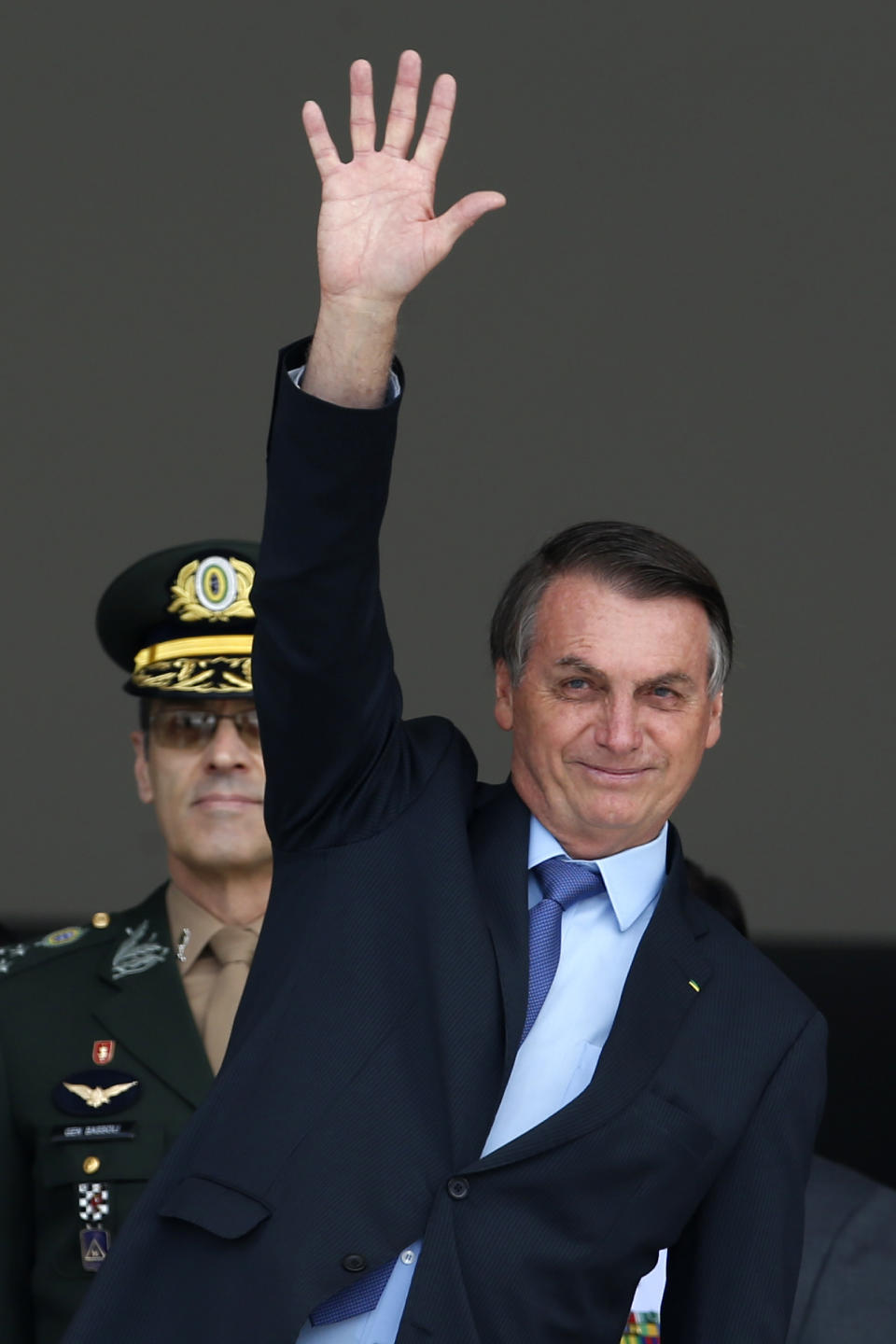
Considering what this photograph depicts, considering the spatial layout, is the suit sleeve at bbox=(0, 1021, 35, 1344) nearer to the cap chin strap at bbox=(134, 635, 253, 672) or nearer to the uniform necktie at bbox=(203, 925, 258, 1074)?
the uniform necktie at bbox=(203, 925, 258, 1074)

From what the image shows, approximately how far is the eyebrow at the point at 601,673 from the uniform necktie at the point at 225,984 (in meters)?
0.82

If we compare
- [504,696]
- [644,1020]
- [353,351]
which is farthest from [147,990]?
[353,351]

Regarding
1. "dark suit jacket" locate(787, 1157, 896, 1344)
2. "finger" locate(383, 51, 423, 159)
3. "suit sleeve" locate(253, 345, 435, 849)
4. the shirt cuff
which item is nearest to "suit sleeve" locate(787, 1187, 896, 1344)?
"dark suit jacket" locate(787, 1157, 896, 1344)

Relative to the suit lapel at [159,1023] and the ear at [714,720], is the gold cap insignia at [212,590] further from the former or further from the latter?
the ear at [714,720]

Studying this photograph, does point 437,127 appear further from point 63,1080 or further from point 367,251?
point 63,1080

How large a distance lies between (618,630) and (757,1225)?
53 cm

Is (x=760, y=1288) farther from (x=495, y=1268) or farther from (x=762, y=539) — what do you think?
(x=762, y=539)

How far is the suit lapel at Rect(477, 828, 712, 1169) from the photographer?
1.66 meters

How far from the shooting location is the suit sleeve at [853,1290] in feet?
7.63

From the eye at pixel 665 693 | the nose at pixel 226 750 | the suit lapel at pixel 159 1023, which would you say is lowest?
the suit lapel at pixel 159 1023

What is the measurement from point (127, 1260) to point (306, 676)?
482 mm

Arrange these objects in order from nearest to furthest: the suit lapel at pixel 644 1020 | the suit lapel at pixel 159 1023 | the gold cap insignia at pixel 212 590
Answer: the suit lapel at pixel 644 1020
the suit lapel at pixel 159 1023
the gold cap insignia at pixel 212 590

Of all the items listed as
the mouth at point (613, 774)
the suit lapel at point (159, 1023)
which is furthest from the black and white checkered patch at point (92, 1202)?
the mouth at point (613, 774)

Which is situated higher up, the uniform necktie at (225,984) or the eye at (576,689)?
the eye at (576,689)
